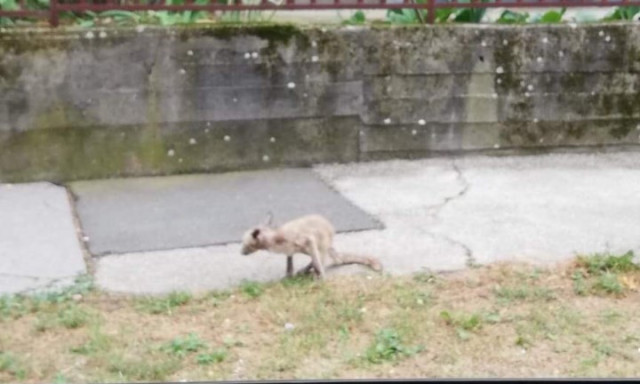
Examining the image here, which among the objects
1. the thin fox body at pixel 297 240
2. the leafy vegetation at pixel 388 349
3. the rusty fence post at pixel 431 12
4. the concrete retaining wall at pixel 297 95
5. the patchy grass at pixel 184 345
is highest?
the rusty fence post at pixel 431 12

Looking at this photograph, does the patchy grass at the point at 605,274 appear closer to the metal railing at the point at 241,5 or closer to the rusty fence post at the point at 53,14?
the metal railing at the point at 241,5

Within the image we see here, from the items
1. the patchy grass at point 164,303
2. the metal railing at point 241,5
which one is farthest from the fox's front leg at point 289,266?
the metal railing at point 241,5

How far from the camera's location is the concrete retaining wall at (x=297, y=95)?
5.77m

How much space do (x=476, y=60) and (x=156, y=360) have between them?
320cm

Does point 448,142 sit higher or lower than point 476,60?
lower

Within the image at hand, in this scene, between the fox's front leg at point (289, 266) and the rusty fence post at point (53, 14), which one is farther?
the rusty fence post at point (53, 14)

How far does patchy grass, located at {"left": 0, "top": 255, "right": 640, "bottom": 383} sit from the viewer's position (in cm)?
371

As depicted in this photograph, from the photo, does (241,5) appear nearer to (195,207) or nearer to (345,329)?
(195,207)

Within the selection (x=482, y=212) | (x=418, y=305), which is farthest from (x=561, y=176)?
(x=418, y=305)

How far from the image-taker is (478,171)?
6.14 meters

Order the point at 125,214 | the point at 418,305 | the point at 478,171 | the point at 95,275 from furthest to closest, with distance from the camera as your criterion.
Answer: the point at 478,171 → the point at 125,214 → the point at 95,275 → the point at 418,305

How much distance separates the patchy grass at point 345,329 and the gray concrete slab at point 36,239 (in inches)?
8.8

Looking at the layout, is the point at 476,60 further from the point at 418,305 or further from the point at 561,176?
the point at 418,305

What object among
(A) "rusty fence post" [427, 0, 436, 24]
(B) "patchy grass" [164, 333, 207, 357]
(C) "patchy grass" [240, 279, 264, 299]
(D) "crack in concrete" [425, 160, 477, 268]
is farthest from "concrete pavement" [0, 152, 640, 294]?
(A) "rusty fence post" [427, 0, 436, 24]
